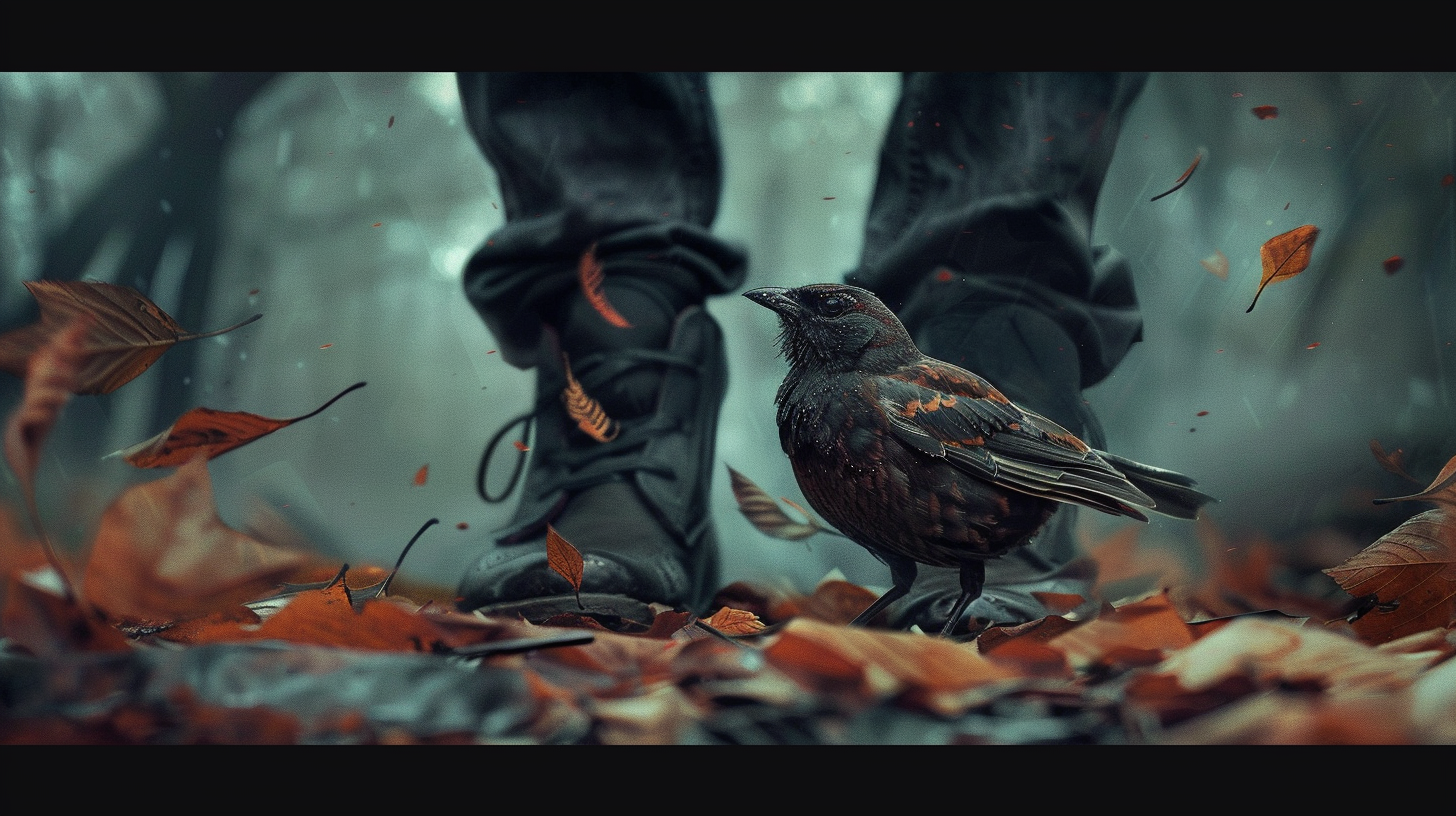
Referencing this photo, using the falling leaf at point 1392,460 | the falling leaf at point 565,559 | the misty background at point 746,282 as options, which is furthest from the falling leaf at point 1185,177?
the falling leaf at point 565,559

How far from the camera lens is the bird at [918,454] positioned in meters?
0.77

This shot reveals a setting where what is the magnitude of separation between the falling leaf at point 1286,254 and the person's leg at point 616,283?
613 millimetres

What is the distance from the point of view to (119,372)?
3.07 feet

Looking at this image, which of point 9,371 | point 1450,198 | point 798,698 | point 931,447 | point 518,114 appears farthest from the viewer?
point 518,114

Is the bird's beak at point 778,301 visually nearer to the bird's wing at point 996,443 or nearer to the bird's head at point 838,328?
the bird's head at point 838,328

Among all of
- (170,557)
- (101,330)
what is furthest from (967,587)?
(101,330)

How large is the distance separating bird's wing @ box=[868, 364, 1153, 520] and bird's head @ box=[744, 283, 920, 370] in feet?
0.11

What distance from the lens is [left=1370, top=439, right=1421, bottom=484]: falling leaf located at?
1.02 meters

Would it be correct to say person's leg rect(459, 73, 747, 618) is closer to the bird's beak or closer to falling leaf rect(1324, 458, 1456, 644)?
the bird's beak

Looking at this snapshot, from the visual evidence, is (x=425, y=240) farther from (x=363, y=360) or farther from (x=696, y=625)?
(x=696, y=625)

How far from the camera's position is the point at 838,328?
0.84m

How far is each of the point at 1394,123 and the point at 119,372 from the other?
1.42 metres

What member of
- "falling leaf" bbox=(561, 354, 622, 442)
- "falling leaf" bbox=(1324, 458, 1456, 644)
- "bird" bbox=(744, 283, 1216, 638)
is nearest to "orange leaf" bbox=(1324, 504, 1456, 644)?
"falling leaf" bbox=(1324, 458, 1456, 644)

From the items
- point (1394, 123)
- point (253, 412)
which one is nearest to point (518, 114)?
point (253, 412)
